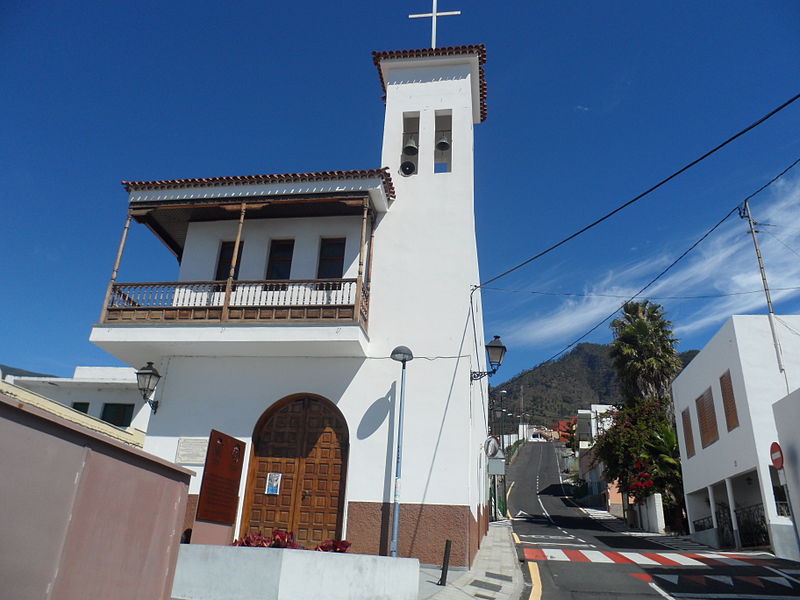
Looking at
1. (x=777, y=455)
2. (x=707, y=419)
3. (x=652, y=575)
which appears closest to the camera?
(x=652, y=575)

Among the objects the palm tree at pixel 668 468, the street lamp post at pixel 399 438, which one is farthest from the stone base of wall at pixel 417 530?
the palm tree at pixel 668 468

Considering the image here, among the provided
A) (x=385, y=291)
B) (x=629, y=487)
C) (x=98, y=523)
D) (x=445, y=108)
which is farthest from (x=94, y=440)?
(x=629, y=487)

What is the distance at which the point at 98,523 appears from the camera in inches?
118

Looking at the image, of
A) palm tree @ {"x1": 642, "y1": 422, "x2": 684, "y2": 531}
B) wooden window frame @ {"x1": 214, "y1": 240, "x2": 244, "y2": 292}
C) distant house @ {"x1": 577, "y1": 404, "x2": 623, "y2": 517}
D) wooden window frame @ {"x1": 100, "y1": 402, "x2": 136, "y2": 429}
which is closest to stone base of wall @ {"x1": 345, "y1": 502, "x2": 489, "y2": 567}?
wooden window frame @ {"x1": 214, "y1": 240, "x2": 244, "y2": 292}

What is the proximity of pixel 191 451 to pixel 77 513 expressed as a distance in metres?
9.90

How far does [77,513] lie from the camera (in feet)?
9.36

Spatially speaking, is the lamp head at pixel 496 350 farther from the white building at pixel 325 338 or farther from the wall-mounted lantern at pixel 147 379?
the wall-mounted lantern at pixel 147 379

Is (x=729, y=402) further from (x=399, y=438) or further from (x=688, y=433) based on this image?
(x=399, y=438)

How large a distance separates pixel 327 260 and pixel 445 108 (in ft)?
16.8

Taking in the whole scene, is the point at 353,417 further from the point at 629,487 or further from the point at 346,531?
the point at 629,487

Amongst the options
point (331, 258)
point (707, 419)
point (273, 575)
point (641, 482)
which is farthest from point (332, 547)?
point (641, 482)

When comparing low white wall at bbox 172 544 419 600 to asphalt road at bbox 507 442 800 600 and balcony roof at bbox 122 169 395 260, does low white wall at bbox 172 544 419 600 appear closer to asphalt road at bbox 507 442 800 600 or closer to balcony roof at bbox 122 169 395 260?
asphalt road at bbox 507 442 800 600

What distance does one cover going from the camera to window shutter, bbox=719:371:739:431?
17.2 metres

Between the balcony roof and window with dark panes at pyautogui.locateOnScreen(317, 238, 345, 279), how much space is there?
0.69m
